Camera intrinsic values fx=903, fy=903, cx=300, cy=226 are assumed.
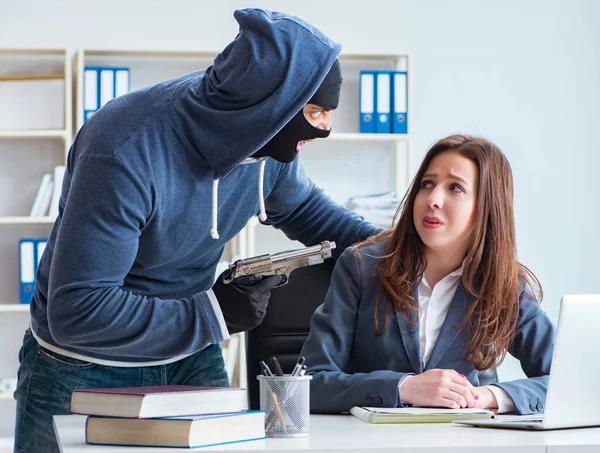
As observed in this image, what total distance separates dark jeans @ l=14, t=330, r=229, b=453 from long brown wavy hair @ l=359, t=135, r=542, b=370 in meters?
→ 0.55

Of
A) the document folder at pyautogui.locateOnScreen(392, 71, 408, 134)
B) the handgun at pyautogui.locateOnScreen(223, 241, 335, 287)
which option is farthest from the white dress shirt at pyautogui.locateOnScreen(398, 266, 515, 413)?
the document folder at pyautogui.locateOnScreen(392, 71, 408, 134)

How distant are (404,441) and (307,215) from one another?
2.98 ft

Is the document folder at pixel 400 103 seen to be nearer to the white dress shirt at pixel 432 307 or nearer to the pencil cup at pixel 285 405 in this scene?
the white dress shirt at pixel 432 307

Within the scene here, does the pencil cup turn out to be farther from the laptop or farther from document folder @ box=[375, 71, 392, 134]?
document folder @ box=[375, 71, 392, 134]

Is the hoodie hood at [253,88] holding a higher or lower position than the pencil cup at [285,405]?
higher

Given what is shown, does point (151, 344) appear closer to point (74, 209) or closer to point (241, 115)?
point (74, 209)

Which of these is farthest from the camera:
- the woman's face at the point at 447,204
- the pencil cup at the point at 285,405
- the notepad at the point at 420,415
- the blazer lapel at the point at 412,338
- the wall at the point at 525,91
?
the wall at the point at 525,91

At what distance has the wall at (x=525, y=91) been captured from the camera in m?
4.59

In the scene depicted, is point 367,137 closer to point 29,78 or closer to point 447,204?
point 29,78

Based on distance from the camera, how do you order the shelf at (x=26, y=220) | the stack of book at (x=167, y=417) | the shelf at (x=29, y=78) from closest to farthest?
the stack of book at (x=167, y=417) < the shelf at (x=26, y=220) < the shelf at (x=29, y=78)

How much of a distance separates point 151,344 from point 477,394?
24.1 inches

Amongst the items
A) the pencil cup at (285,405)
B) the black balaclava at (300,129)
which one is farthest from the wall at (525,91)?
the pencil cup at (285,405)

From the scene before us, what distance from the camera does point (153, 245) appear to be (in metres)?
1.69

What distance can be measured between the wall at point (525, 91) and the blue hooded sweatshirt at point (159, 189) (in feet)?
9.72
